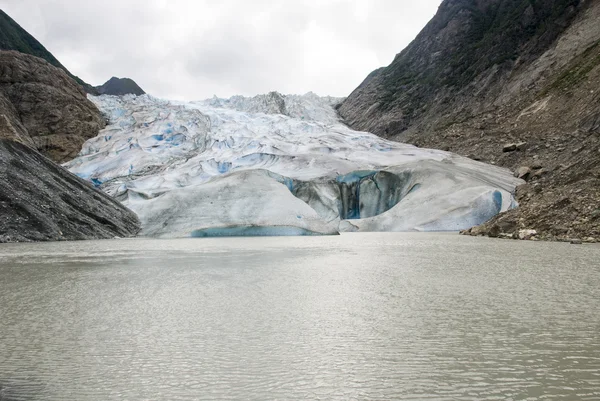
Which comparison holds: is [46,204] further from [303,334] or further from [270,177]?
[303,334]

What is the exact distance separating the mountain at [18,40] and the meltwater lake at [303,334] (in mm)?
47415

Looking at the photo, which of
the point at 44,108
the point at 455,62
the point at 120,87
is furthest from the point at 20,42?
the point at 455,62

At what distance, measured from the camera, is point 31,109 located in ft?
107

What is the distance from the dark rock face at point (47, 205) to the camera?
14102 mm

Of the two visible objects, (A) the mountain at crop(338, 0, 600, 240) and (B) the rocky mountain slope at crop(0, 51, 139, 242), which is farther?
(A) the mountain at crop(338, 0, 600, 240)

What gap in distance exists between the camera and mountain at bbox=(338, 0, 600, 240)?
1459 cm

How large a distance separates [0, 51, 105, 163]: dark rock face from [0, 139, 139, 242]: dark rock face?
14.8 meters

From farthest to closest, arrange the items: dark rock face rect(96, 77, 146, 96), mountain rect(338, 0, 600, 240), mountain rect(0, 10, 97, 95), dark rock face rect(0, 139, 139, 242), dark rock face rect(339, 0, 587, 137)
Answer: dark rock face rect(96, 77, 146, 96) → mountain rect(0, 10, 97, 95) → dark rock face rect(339, 0, 587, 137) → mountain rect(338, 0, 600, 240) → dark rock face rect(0, 139, 139, 242)

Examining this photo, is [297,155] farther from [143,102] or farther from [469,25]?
[469,25]

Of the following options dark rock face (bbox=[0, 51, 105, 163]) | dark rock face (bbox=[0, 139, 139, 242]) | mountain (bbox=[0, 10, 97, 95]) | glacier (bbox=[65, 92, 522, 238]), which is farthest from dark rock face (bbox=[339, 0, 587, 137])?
mountain (bbox=[0, 10, 97, 95])

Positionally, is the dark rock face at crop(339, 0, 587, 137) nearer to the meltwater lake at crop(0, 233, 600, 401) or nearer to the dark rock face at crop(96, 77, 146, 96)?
the meltwater lake at crop(0, 233, 600, 401)

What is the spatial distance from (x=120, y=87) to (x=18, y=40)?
1666cm

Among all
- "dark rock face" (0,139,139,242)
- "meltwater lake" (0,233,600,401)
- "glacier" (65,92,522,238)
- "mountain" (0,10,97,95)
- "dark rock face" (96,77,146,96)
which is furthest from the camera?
"dark rock face" (96,77,146,96)

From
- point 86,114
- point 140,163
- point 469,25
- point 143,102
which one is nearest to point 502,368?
point 140,163
